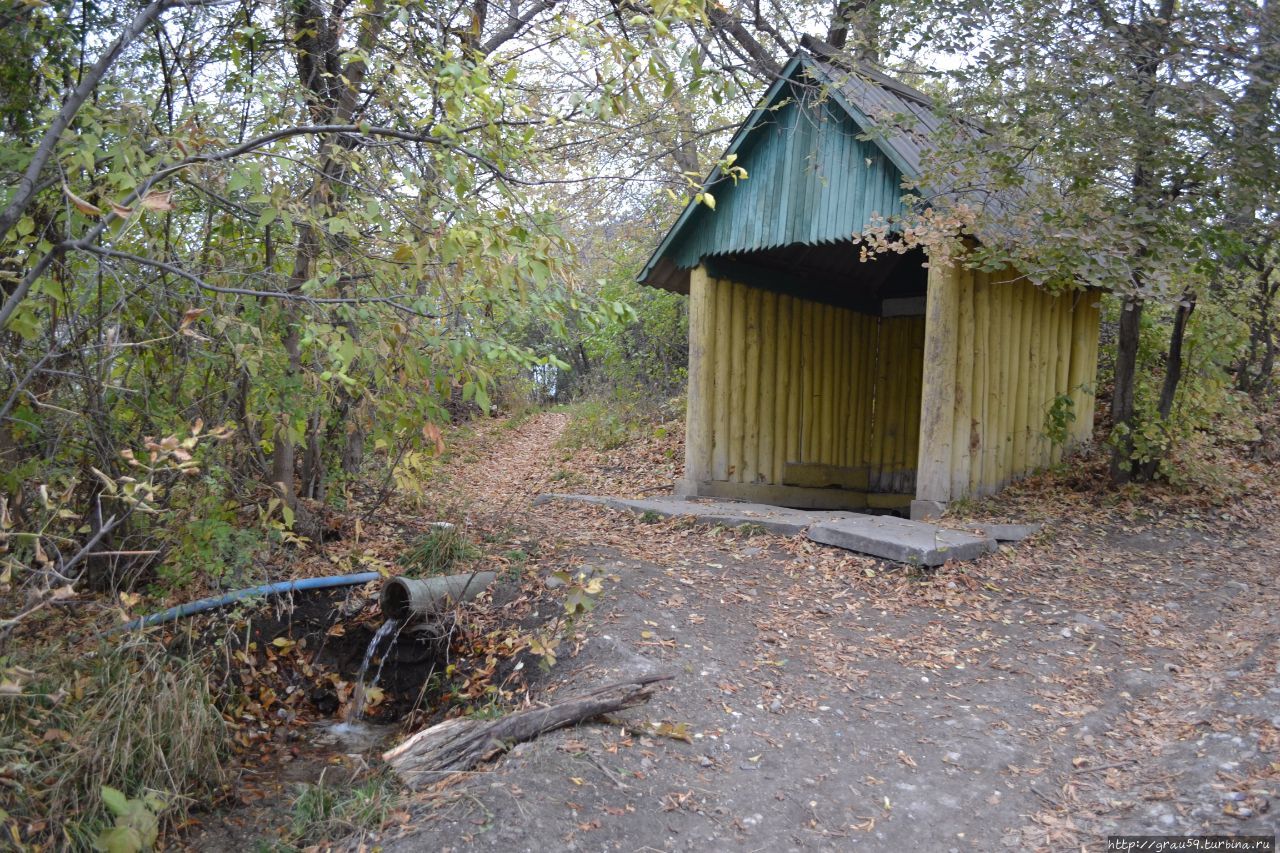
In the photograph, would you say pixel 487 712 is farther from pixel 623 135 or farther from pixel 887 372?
pixel 623 135

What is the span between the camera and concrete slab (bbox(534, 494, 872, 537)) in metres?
7.59

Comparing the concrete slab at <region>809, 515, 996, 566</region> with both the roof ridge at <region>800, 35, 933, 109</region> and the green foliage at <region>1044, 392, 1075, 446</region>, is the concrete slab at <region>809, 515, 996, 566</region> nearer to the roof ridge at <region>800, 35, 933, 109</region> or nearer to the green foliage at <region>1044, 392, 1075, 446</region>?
the green foliage at <region>1044, 392, 1075, 446</region>

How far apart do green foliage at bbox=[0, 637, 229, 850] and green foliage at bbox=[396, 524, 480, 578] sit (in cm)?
179

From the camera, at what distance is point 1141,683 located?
5.07 meters

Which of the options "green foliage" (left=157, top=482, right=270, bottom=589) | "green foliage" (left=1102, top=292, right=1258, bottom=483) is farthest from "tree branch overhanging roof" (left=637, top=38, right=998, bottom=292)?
"green foliage" (left=157, top=482, right=270, bottom=589)

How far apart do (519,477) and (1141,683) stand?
831cm

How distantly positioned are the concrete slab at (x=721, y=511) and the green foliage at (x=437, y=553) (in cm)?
222

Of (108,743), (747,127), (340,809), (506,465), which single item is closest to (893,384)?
(747,127)

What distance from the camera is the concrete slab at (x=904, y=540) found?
6633 millimetres

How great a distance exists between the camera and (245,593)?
5223 mm

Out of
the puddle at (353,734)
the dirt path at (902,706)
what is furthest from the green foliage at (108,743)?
the dirt path at (902,706)

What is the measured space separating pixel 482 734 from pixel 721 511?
441 centimetres

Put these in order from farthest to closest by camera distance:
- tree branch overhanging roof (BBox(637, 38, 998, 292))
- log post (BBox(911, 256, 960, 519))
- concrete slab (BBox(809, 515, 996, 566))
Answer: log post (BBox(911, 256, 960, 519)), tree branch overhanging roof (BBox(637, 38, 998, 292)), concrete slab (BBox(809, 515, 996, 566))

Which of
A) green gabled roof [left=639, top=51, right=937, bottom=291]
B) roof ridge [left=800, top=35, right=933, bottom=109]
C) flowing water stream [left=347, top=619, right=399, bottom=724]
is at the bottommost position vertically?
flowing water stream [left=347, top=619, right=399, bottom=724]
